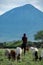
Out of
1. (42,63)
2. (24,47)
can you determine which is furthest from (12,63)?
(24,47)

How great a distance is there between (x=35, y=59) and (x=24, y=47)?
3.07m

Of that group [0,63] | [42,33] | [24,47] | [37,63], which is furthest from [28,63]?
[42,33]

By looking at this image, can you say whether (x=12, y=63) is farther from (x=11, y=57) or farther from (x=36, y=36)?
(x=36, y=36)

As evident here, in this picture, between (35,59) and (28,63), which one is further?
(35,59)

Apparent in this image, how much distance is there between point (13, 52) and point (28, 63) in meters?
1.14

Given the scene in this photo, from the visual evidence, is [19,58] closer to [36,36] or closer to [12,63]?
[12,63]

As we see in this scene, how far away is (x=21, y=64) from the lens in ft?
39.5

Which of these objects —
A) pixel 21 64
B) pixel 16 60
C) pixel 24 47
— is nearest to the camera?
pixel 21 64

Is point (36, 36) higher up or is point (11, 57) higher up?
point (36, 36)

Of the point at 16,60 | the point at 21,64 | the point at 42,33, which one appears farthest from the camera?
the point at 42,33

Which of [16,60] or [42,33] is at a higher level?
[42,33]

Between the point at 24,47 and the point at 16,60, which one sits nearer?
the point at 16,60

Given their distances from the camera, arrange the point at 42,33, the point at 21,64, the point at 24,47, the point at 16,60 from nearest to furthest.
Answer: the point at 21,64, the point at 16,60, the point at 24,47, the point at 42,33

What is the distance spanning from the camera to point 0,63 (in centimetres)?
1236
